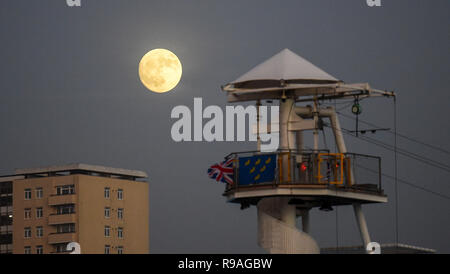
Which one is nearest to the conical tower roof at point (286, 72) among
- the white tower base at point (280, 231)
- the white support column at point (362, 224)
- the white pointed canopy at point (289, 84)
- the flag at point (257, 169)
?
the white pointed canopy at point (289, 84)

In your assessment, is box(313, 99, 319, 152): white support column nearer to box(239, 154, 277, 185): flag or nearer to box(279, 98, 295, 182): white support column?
box(279, 98, 295, 182): white support column

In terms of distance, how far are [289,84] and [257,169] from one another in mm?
4931

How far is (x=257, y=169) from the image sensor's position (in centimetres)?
5997

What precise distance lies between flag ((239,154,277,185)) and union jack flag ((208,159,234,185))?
584 mm

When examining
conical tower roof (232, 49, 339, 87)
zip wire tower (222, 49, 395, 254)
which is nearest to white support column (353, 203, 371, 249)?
zip wire tower (222, 49, 395, 254)

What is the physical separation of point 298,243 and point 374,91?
9277mm

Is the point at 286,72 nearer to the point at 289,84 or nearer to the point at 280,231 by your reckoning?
the point at 289,84

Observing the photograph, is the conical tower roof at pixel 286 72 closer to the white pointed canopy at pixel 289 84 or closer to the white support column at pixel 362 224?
the white pointed canopy at pixel 289 84

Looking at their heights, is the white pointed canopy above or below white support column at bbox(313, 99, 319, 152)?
above

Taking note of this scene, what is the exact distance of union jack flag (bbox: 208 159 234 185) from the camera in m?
60.9

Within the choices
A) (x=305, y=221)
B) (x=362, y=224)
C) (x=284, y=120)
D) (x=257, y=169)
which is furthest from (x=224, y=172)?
(x=362, y=224)

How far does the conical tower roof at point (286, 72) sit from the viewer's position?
6044cm
